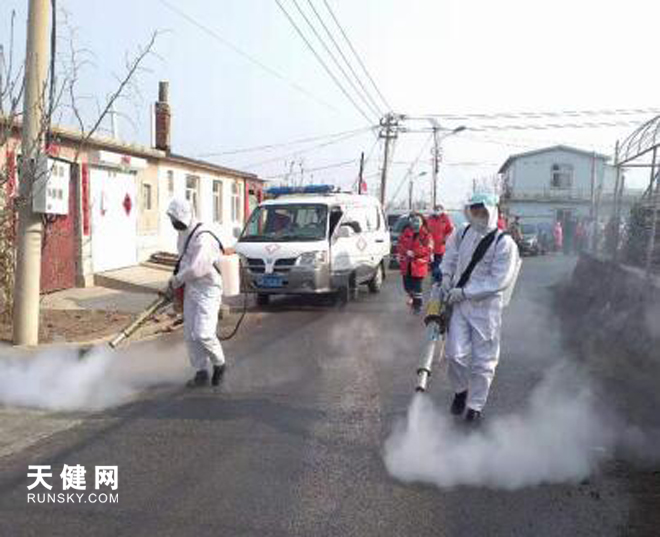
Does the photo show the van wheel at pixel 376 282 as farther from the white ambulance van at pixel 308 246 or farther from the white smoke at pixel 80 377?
the white smoke at pixel 80 377

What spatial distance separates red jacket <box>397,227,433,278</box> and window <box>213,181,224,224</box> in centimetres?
1162

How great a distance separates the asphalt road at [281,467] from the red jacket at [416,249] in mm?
3713

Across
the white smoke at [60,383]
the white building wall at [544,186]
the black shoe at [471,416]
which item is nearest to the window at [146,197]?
the white smoke at [60,383]

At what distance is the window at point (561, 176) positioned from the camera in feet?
175

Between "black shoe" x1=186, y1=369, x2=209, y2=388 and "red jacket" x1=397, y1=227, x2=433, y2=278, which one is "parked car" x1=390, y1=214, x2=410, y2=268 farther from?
"black shoe" x1=186, y1=369, x2=209, y2=388

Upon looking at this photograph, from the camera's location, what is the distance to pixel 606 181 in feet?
51.3

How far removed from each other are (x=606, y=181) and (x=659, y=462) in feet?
38.7

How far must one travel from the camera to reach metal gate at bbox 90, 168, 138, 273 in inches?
583

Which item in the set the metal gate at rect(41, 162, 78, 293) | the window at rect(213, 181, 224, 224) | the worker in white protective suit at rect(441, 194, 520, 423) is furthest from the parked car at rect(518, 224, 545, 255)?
the worker in white protective suit at rect(441, 194, 520, 423)

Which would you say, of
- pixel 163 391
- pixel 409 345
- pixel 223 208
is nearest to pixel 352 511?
pixel 163 391

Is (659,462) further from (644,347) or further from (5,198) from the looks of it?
(5,198)

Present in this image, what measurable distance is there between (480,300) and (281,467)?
201 cm

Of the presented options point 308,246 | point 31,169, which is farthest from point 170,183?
point 31,169

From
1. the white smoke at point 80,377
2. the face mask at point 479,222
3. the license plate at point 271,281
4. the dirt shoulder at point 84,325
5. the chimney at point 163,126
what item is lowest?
the white smoke at point 80,377
